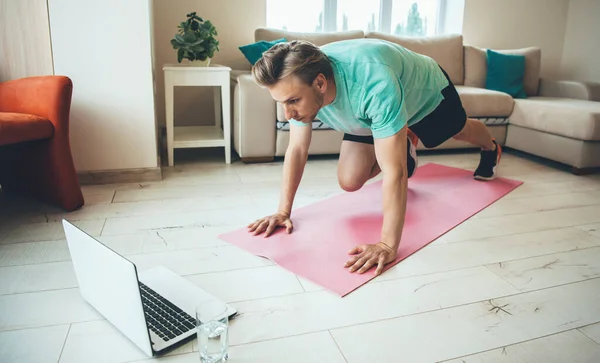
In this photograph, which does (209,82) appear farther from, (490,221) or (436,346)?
(436,346)

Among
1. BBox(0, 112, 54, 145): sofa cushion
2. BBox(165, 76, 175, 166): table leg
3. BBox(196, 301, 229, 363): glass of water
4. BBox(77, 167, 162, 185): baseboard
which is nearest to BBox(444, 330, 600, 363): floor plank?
BBox(196, 301, 229, 363): glass of water

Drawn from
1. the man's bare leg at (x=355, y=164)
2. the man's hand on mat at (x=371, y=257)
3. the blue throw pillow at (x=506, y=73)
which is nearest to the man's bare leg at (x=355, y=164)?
the man's bare leg at (x=355, y=164)

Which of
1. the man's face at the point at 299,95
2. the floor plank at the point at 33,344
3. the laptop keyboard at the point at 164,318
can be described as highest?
the man's face at the point at 299,95

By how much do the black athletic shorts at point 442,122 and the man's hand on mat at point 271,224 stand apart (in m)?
0.49

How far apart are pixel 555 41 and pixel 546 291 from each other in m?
3.71

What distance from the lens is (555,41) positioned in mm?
4203

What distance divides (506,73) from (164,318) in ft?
10.2

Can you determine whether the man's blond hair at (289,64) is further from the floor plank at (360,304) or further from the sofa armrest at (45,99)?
the sofa armrest at (45,99)

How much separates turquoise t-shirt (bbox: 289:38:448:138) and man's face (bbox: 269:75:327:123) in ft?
0.30

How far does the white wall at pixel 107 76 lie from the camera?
2.04 metres

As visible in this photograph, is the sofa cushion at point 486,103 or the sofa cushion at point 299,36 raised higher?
the sofa cushion at point 299,36

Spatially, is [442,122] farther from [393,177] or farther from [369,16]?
[369,16]

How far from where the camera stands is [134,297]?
92cm

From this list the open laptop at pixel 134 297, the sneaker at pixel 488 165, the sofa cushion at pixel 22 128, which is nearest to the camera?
the open laptop at pixel 134 297
